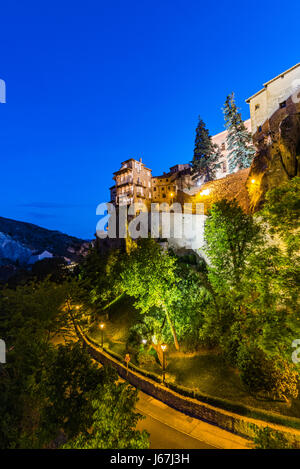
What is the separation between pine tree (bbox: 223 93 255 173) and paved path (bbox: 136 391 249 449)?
3698cm

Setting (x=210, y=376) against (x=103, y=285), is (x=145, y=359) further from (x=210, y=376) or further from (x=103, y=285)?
(x=103, y=285)

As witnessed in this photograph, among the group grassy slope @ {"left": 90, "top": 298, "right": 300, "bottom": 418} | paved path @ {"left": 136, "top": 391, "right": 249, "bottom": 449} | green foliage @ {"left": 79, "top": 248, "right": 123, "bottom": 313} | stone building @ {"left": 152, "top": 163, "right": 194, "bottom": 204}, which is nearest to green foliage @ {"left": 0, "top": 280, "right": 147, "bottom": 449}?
paved path @ {"left": 136, "top": 391, "right": 249, "bottom": 449}

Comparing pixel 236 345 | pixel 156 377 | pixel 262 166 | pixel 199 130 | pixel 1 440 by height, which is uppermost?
pixel 199 130

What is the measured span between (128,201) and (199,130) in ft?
80.3

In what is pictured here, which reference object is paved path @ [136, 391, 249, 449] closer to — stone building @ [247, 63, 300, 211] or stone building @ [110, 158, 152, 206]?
stone building @ [247, 63, 300, 211]

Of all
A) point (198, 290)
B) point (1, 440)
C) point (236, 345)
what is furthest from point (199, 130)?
point (1, 440)

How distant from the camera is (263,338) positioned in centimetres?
1044

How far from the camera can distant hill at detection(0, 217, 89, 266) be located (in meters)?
111

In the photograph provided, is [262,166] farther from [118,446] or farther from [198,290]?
[118,446]

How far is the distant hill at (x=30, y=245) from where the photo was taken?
111 metres

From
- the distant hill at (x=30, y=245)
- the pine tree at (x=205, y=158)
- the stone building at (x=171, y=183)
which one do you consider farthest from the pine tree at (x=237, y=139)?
the distant hill at (x=30, y=245)

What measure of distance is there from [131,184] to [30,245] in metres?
122

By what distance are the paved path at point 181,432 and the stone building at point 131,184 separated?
4516cm

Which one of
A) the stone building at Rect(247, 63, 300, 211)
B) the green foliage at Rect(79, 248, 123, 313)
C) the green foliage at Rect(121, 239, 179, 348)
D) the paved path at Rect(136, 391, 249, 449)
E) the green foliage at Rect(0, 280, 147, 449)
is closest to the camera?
the green foliage at Rect(0, 280, 147, 449)
